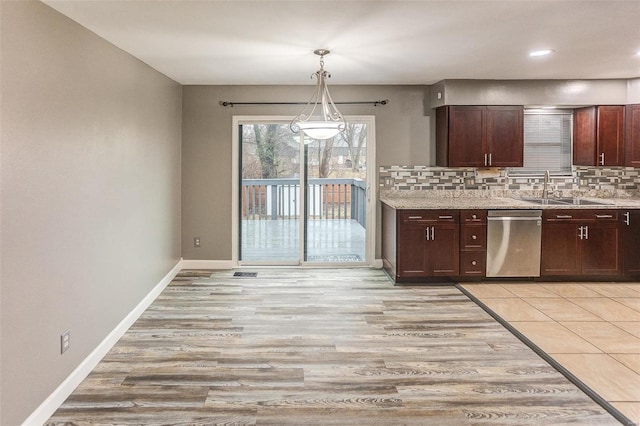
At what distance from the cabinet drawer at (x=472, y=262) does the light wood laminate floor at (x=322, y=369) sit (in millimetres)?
724

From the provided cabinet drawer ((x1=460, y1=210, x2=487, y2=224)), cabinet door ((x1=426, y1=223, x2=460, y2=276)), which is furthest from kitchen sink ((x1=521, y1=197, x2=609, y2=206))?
cabinet door ((x1=426, y1=223, x2=460, y2=276))

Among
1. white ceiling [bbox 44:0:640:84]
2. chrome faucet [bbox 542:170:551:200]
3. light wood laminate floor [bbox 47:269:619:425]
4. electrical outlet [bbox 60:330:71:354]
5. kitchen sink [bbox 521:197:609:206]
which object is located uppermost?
white ceiling [bbox 44:0:640:84]

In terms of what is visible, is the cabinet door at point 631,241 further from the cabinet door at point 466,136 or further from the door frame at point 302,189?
the door frame at point 302,189

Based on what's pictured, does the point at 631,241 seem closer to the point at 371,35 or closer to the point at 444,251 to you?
the point at 444,251

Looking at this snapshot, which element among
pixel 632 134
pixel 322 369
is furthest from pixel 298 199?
pixel 632 134

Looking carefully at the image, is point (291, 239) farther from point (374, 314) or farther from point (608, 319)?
point (608, 319)

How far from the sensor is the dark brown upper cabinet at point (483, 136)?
597 cm

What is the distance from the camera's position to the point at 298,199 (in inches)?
261

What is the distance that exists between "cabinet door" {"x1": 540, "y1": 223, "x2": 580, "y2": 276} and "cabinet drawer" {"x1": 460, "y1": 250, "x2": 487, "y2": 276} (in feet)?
2.26

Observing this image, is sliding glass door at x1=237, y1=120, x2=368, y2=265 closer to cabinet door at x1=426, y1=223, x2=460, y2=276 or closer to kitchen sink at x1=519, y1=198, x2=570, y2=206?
cabinet door at x1=426, y1=223, x2=460, y2=276

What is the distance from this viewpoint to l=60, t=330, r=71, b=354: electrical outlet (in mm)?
3004

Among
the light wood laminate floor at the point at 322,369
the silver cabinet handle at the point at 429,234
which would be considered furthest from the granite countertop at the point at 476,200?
the light wood laminate floor at the point at 322,369

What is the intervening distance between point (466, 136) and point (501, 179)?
33.3 inches

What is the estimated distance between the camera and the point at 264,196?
6598 mm
